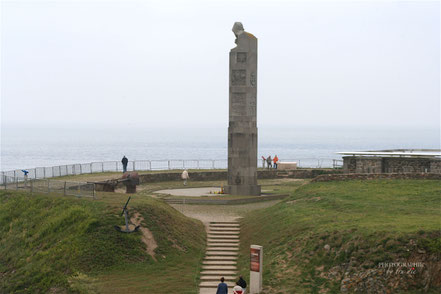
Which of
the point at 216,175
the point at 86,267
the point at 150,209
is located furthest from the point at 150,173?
the point at 86,267

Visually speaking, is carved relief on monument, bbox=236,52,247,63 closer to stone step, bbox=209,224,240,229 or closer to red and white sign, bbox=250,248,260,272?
stone step, bbox=209,224,240,229

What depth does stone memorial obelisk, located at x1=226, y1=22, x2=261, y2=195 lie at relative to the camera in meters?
44.3

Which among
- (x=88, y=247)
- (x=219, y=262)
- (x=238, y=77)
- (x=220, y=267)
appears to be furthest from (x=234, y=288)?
(x=238, y=77)

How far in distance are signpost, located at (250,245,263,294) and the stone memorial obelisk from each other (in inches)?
873

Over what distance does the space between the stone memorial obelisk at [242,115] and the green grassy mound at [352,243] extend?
11317 millimetres

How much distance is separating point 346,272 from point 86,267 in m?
11.4

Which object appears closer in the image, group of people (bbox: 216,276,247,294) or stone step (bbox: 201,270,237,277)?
group of people (bbox: 216,276,247,294)

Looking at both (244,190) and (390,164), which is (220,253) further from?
(390,164)

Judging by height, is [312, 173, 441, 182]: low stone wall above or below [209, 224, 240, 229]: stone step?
above

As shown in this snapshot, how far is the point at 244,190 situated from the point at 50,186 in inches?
582

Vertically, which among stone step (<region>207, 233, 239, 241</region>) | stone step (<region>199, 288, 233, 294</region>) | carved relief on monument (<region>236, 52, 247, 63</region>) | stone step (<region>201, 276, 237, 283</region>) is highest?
carved relief on monument (<region>236, 52, 247, 63</region>)

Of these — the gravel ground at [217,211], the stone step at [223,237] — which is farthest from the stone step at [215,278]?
the gravel ground at [217,211]

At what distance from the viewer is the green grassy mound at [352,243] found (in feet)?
69.7

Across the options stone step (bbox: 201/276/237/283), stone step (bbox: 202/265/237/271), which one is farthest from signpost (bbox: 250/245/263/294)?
stone step (bbox: 202/265/237/271)
